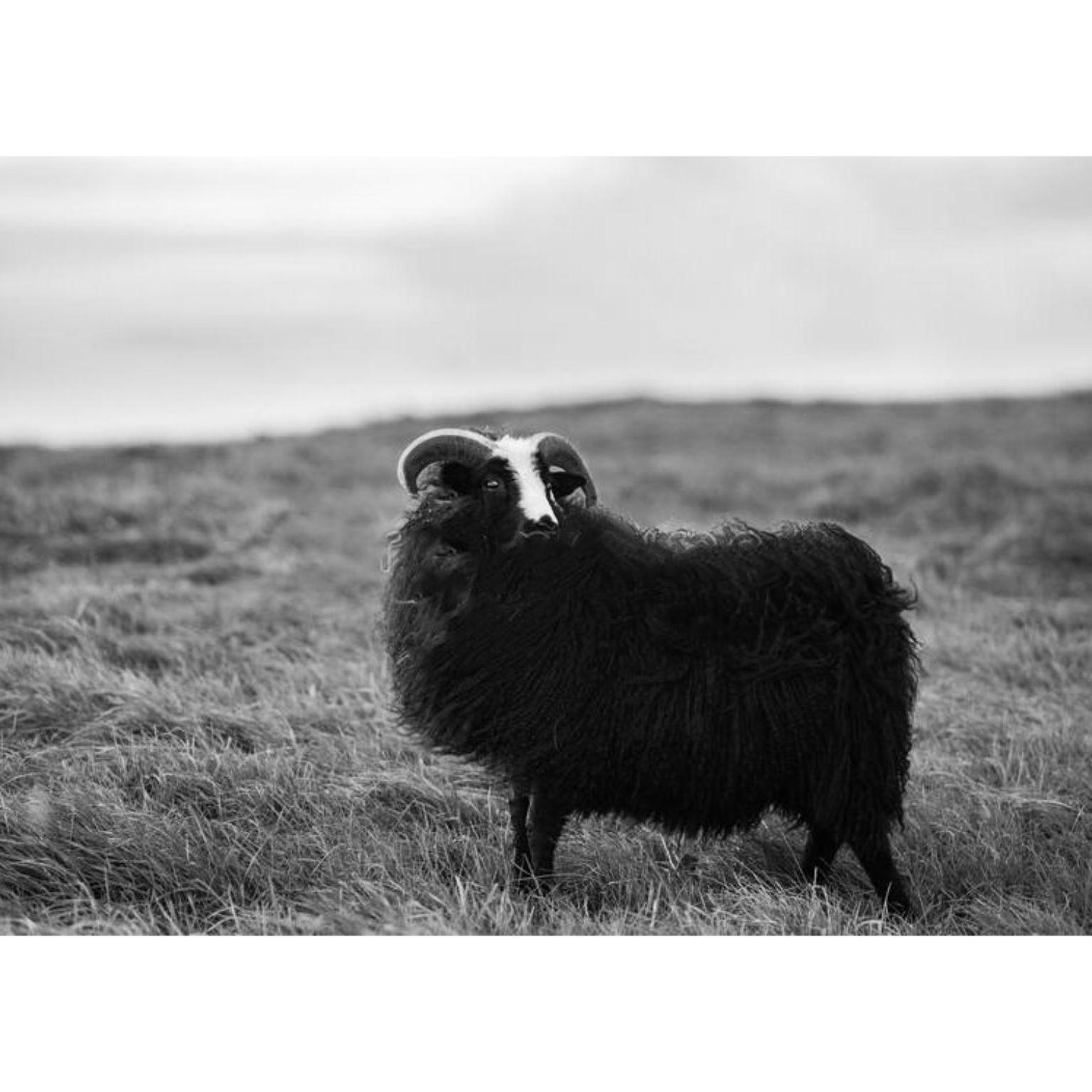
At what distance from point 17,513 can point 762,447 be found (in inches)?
411

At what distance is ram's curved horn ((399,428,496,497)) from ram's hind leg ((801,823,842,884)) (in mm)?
2160

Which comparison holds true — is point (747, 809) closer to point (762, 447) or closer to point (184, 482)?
point (184, 482)

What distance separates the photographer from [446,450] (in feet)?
16.4

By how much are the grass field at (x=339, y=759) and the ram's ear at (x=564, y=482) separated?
129cm

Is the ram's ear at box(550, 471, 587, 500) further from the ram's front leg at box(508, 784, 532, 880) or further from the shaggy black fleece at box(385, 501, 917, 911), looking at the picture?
the ram's front leg at box(508, 784, 532, 880)

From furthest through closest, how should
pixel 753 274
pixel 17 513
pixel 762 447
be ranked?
pixel 762 447 < pixel 17 513 < pixel 753 274

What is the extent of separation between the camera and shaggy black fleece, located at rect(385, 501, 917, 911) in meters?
4.90

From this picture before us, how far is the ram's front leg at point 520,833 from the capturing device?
204 inches

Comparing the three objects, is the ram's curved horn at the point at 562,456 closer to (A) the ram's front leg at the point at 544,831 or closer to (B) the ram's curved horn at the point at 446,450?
(B) the ram's curved horn at the point at 446,450

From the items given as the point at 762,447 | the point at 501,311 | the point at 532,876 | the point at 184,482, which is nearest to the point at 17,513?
the point at 184,482

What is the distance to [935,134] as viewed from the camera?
6.73 meters

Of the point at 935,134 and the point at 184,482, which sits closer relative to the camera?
the point at 935,134

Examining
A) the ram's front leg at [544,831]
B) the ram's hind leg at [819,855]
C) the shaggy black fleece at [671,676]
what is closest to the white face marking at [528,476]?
the shaggy black fleece at [671,676]

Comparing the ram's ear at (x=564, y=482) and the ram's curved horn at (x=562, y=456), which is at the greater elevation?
the ram's curved horn at (x=562, y=456)
